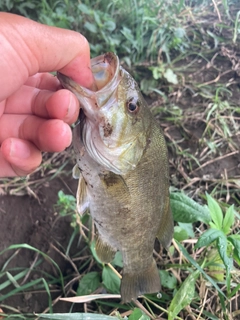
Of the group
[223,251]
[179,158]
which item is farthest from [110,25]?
[223,251]

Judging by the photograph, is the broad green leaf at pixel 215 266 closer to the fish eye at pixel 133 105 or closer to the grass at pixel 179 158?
the grass at pixel 179 158

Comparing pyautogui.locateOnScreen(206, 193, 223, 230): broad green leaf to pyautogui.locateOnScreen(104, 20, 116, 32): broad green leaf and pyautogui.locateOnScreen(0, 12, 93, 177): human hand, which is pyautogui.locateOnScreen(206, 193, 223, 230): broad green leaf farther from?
pyautogui.locateOnScreen(104, 20, 116, 32): broad green leaf

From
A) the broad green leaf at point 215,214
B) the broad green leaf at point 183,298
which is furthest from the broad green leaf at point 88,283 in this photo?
the broad green leaf at point 215,214

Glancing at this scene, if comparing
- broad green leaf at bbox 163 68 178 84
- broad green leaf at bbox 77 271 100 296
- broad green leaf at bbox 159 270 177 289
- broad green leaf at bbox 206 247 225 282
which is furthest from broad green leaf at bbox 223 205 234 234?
broad green leaf at bbox 163 68 178 84

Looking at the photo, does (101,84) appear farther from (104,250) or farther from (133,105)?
(104,250)

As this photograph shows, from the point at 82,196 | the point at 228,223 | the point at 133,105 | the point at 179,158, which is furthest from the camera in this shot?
→ the point at 179,158

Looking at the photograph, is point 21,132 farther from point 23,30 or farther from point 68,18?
point 68,18

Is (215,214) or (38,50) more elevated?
(38,50)
